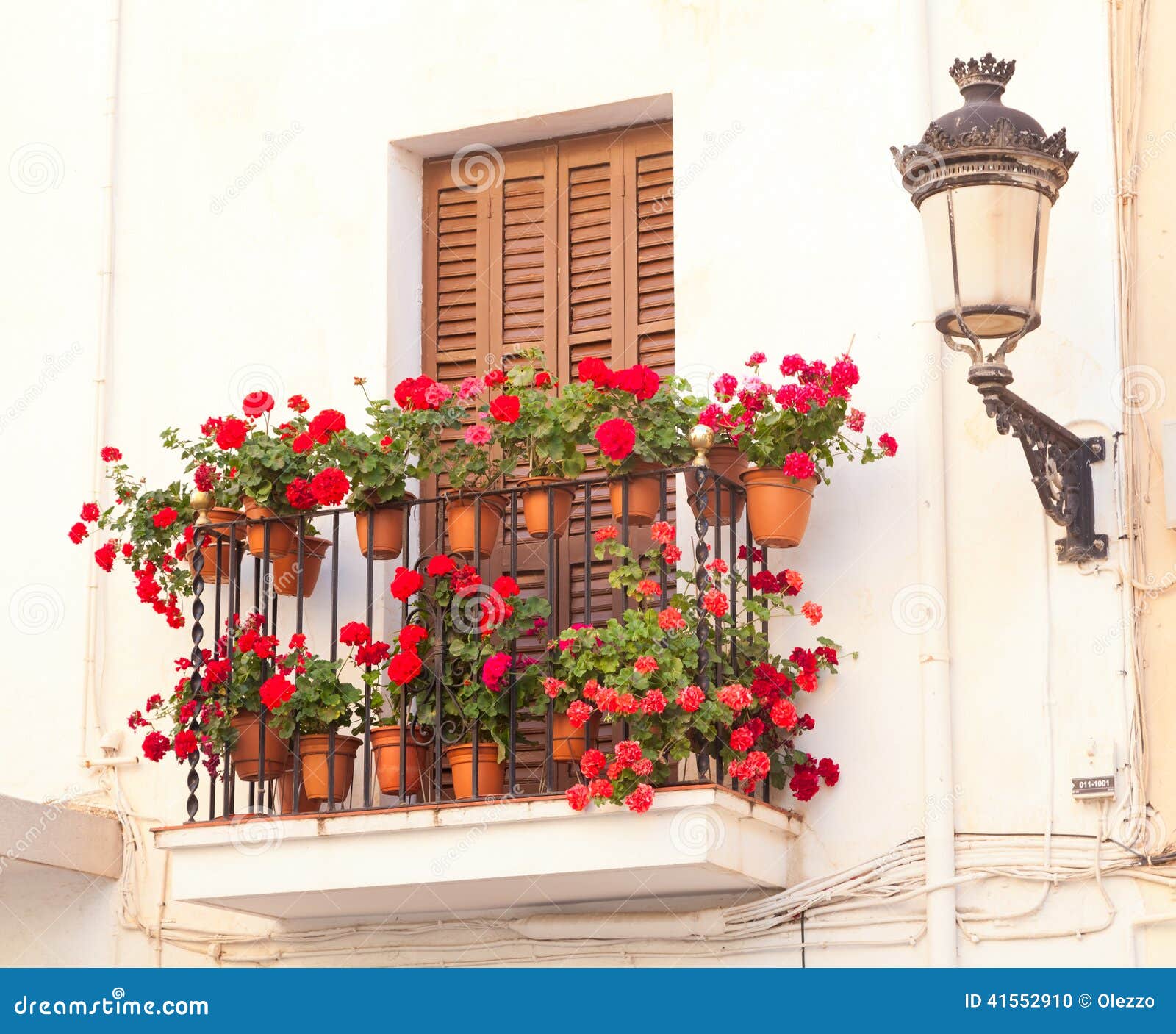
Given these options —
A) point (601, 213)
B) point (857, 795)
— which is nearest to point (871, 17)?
point (601, 213)

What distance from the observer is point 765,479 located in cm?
688

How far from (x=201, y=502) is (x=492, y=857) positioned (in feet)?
5.84

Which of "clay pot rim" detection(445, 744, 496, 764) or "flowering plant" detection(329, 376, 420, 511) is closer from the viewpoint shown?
"clay pot rim" detection(445, 744, 496, 764)

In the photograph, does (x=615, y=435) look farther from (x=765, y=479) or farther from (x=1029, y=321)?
(x=1029, y=321)

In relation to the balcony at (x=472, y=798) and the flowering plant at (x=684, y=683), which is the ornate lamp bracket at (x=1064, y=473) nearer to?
the flowering plant at (x=684, y=683)

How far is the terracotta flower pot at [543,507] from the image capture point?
707cm

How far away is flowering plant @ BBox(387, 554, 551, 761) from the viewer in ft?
22.5

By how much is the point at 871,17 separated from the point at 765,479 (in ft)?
5.93

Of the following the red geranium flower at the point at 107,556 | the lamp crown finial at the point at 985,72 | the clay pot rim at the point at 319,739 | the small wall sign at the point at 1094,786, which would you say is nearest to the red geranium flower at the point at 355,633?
the clay pot rim at the point at 319,739

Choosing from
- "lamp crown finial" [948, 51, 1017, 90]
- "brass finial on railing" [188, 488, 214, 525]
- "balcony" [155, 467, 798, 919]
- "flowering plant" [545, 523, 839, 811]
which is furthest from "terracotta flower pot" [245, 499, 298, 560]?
"lamp crown finial" [948, 51, 1017, 90]

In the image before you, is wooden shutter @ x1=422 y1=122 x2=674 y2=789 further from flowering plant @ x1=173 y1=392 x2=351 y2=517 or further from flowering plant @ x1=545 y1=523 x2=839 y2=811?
flowering plant @ x1=545 y1=523 x2=839 y2=811

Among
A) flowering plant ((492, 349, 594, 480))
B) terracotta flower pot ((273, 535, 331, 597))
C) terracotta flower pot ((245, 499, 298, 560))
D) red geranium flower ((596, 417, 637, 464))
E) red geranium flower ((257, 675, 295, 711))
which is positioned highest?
flowering plant ((492, 349, 594, 480))

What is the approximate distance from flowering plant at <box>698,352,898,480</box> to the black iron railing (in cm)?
18

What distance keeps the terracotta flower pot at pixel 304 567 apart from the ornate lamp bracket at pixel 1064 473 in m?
2.45
